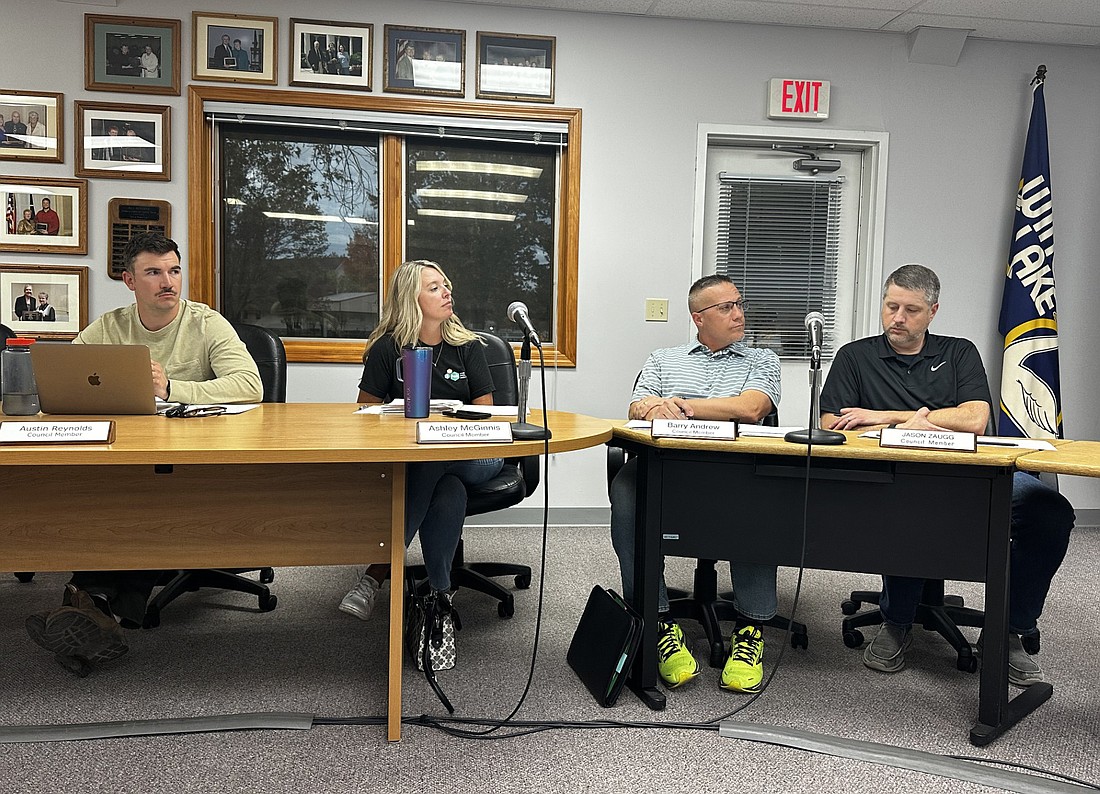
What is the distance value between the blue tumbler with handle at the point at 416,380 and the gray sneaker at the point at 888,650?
1.37 m

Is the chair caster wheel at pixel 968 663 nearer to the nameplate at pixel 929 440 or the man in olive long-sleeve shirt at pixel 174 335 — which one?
the nameplate at pixel 929 440

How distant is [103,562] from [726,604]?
63.6 inches

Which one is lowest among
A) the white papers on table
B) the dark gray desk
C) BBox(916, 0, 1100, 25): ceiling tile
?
the dark gray desk

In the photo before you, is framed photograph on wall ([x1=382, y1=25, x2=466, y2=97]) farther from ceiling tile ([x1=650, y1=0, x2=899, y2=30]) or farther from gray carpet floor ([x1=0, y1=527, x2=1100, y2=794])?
gray carpet floor ([x1=0, y1=527, x2=1100, y2=794])

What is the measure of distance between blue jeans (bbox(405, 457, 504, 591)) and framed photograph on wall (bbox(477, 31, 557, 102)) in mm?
2107

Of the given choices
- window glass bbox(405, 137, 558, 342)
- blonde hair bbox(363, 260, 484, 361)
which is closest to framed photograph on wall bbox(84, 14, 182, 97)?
window glass bbox(405, 137, 558, 342)

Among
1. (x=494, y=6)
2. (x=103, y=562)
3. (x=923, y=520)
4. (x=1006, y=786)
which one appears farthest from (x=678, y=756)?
(x=494, y=6)

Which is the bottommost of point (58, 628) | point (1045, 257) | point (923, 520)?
point (58, 628)

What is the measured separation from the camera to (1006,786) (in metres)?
1.56

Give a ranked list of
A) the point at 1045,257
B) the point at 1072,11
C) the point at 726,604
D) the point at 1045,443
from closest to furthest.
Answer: the point at 1045,443 < the point at 726,604 < the point at 1072,11 < the point at 1045,257

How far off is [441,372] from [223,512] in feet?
3.13

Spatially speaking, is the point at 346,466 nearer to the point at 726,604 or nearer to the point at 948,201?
the point at 726,604

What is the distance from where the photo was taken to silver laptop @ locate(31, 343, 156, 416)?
1.80 meters

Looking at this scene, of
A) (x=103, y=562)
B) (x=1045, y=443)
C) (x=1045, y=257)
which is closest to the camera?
(x=103, y=562)
